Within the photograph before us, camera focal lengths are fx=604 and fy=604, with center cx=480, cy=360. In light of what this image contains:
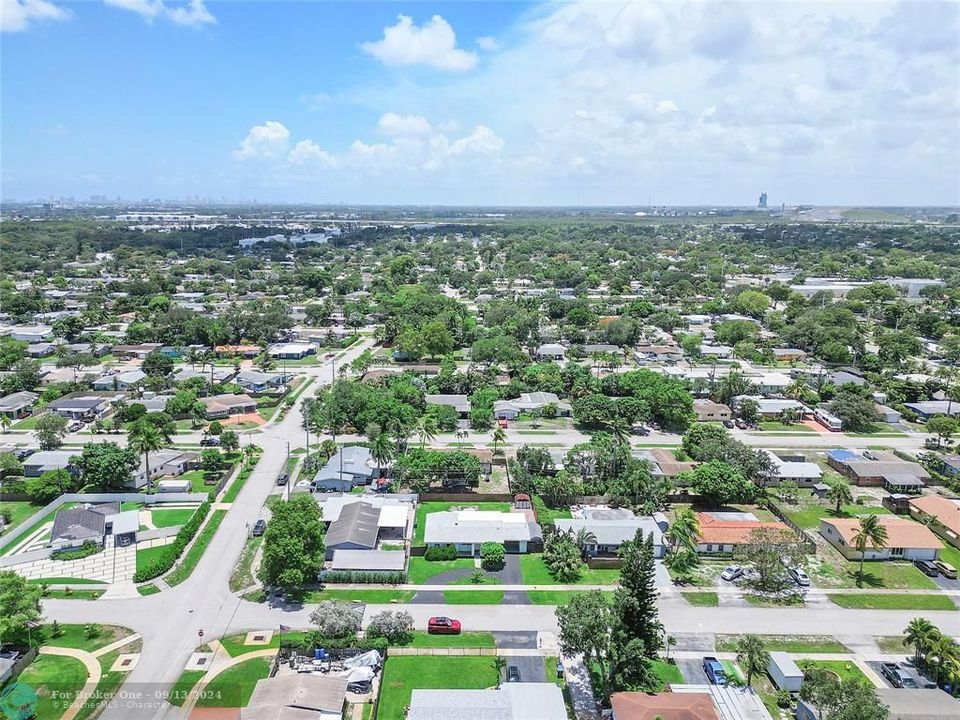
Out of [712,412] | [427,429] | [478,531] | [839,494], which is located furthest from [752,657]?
[712,412]

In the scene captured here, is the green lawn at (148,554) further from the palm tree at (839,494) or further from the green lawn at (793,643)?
the palm tree at (839,494)

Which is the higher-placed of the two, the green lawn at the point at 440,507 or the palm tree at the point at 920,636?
the palm tree at the point at 920,636

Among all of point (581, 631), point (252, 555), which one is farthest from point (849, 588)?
point (252, 555)

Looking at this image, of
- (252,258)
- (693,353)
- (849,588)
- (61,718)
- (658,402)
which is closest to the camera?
(61,718)

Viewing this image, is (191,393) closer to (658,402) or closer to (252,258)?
(658,402)

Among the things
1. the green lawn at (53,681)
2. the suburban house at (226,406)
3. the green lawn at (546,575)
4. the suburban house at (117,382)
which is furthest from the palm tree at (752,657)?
the suburban house at (117,382)
